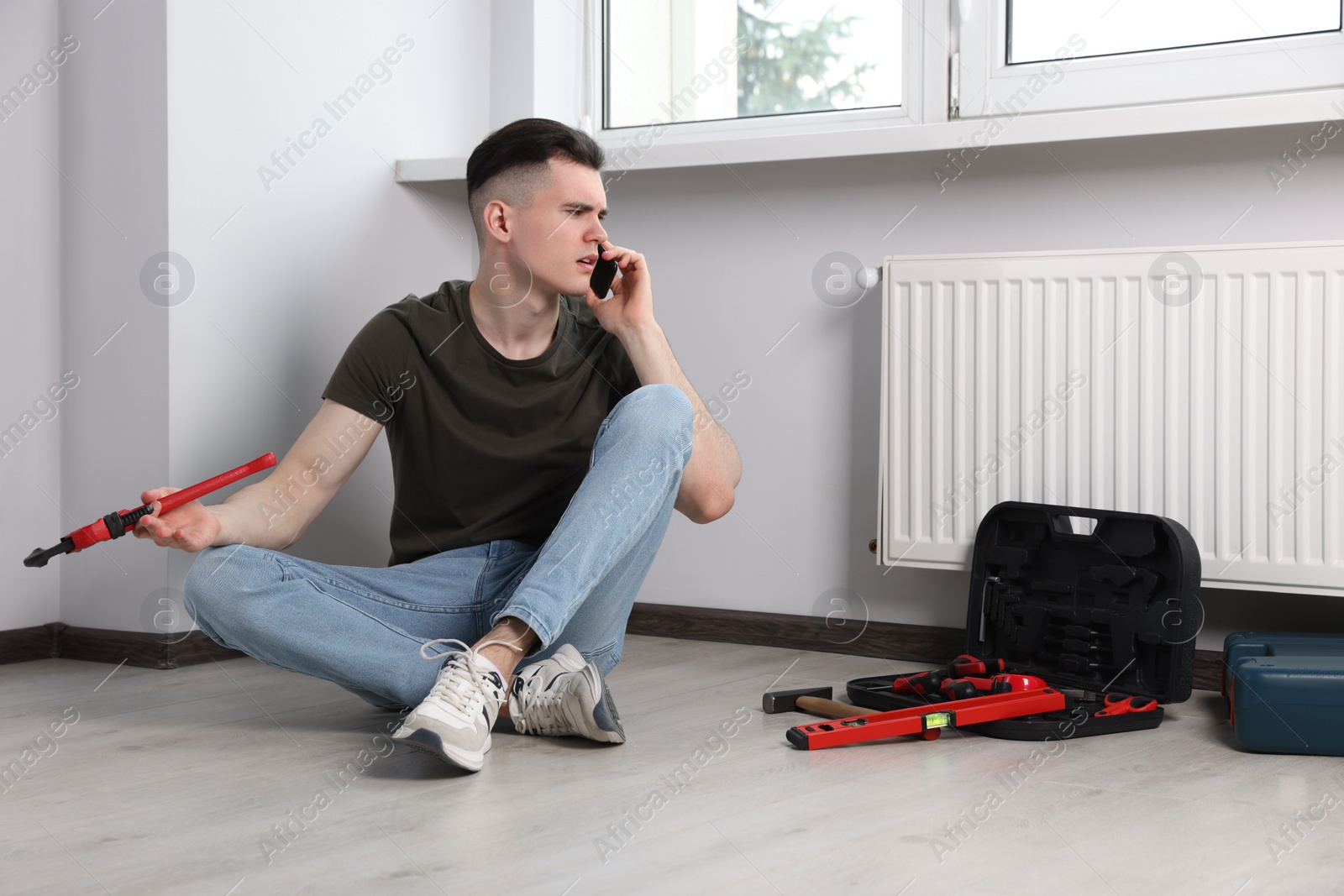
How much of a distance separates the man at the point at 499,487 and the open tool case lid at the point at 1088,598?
47 centimetres

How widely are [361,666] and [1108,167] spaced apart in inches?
50.0

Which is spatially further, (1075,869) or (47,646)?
(47,646)

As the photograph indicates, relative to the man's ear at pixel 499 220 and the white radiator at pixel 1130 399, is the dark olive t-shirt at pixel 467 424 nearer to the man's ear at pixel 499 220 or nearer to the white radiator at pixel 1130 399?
the man's ear at pixel 499 220

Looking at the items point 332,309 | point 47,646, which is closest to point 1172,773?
point 332,309

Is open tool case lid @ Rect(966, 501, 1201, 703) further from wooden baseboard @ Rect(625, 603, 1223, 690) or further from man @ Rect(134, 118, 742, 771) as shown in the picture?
man @ Rect(134, 118, 742, 771)

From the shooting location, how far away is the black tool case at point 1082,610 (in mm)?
1473

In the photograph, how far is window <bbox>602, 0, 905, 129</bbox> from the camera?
205 centimetres

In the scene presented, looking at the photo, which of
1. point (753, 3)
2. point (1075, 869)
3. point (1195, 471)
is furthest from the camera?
point (753, 3)

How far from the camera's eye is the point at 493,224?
153 centimetres

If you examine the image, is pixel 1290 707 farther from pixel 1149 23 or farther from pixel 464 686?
pixel 1149 23

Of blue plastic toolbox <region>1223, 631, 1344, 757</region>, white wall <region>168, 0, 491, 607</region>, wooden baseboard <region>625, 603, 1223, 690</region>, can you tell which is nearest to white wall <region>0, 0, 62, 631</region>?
white wall <region>168, 0, 491, 607</region>

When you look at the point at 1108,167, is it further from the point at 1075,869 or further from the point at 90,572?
the point at 90,572

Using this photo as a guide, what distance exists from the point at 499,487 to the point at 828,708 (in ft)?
1.56

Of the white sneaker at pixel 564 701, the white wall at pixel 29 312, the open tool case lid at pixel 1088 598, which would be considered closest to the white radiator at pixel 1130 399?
the open tool case lid at pixel 1088 598
